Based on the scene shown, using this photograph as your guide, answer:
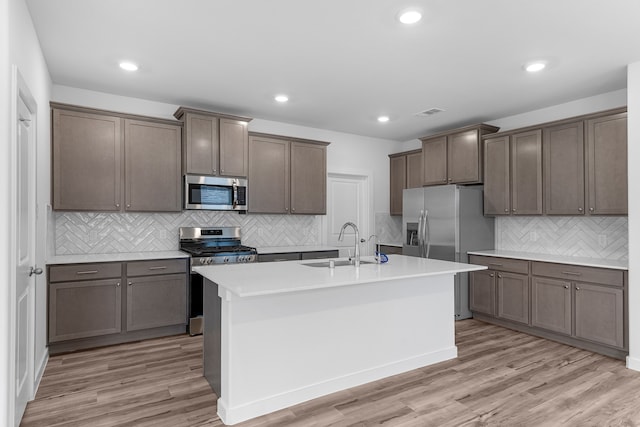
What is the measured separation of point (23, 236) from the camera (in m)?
2.38

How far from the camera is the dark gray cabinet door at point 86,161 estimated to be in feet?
12.4

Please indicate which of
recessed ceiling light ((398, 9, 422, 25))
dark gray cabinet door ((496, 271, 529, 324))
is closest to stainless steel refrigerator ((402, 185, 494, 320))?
dark gray cabinet door ((496, 271, 529, 324))

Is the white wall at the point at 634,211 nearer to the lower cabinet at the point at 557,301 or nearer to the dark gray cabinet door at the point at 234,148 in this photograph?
the lower cabinet at the point at 557,301

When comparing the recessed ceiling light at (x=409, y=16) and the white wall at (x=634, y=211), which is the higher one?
the recessed ceiling light at (x=409, y=16)

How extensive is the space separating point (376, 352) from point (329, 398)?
0.55 meters

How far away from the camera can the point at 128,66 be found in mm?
3434

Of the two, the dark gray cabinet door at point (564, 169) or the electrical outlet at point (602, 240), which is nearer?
the dark gray cabinet door at point (564, 169)

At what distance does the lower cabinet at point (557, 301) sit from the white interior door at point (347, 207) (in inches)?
76.0

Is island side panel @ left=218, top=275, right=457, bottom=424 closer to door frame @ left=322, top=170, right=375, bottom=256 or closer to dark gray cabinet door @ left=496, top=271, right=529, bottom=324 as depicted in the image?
dark gray cabinet door @ left=496, top=271, right=529, bottom=324

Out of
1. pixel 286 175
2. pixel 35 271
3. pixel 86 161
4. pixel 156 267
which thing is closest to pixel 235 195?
pixel 286 175

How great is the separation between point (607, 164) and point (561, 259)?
1.06 meters

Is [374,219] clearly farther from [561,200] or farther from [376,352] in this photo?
[376,352]

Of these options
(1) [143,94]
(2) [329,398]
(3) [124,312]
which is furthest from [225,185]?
(2) [329,398]

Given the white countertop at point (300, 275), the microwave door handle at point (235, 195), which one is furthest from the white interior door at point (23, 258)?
the microwave door handle at point (235, 195)
